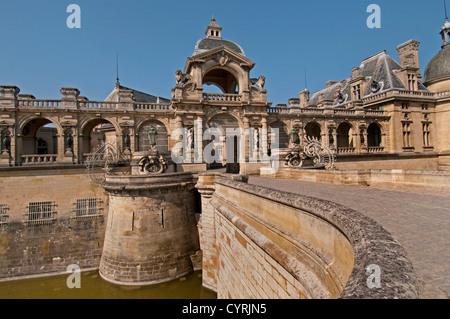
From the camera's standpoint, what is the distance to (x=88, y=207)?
56.9ft

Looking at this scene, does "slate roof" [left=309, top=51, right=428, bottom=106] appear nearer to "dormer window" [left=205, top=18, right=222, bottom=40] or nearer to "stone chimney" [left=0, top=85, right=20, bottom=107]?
"dormer window" [left=205, top=18, right=222, bottom=40]

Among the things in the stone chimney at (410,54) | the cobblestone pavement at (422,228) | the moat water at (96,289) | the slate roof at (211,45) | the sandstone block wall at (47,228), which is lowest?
the moat water at (96,289)

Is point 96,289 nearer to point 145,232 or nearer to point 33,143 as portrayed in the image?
point 145,232

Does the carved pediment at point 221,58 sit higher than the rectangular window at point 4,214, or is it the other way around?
the carved pediment at point 221,58

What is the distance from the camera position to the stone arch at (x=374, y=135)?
95.6 feet

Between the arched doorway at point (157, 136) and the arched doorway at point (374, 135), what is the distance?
24.7 metres

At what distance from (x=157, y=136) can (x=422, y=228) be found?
2015cm

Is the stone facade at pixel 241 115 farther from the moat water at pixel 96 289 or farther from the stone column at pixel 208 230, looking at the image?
the moat water at pixel 96 289

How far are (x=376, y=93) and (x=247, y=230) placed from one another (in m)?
30.0

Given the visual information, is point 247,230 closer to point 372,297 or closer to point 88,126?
point 372,297

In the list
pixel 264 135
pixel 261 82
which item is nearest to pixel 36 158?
pixel 264 135

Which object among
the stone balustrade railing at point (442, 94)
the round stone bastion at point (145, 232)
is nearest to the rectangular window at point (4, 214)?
the round stone bastion at point (145, 232)

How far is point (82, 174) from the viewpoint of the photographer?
58.7ft
